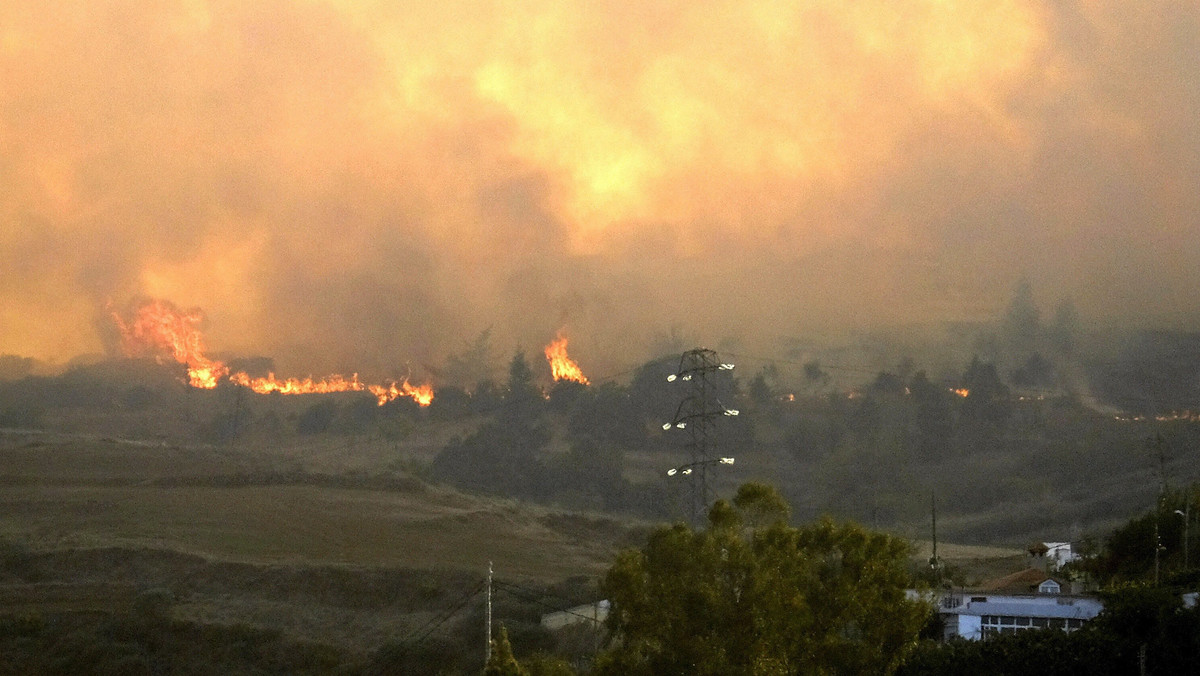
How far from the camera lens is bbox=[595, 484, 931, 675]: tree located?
129ft

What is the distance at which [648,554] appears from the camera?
40.6 metres

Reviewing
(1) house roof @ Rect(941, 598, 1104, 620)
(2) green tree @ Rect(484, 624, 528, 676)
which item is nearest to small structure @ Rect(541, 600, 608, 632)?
(1) house roof @ Rect(941, 598, 1104, 620)

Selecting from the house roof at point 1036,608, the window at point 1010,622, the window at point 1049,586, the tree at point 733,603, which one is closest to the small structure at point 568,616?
the window at point 1049,586

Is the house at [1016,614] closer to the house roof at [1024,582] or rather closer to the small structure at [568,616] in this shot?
the house roof at [1024,582]

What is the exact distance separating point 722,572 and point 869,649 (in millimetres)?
6805

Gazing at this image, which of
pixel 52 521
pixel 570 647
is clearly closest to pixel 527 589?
pixel 570 647

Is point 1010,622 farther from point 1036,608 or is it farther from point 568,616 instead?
point 568,616

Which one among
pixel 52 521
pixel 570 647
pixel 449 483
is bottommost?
pixel 570 647

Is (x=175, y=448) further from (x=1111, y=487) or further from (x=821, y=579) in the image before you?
(x=821, y=579)

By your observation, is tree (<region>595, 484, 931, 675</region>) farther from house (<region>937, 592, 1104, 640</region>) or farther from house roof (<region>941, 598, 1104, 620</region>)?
house roof (<region>941, 598, 1104, 620</region>)

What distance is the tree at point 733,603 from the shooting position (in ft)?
129

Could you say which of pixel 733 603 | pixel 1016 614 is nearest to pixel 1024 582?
pixel 1016 614

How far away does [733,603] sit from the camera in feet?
131

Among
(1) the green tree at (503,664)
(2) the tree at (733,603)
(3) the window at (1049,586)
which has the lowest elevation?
(1) the green tree at (503,664)
